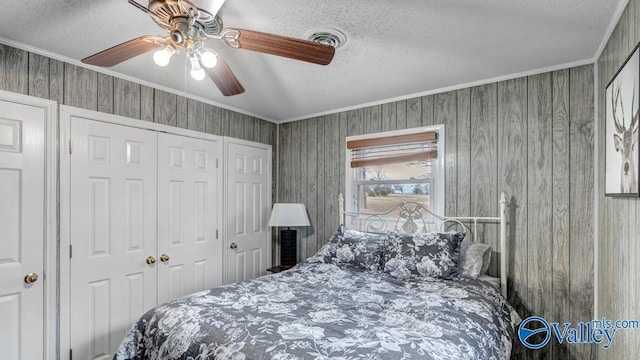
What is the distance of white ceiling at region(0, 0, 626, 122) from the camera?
67.9 inches

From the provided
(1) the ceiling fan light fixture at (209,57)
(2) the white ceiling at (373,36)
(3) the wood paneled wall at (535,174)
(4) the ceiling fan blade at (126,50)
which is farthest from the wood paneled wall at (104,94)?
(3) the wood paneled wall at (535,174)

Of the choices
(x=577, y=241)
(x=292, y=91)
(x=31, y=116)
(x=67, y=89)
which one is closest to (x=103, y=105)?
(x=67, y=89)

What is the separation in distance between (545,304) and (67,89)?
391 cm

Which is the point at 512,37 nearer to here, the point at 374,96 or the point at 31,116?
the point at 374,96

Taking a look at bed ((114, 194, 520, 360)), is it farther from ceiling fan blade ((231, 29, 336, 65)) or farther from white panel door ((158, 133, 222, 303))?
ceiling fan blade ((231, 29, 336, 65))

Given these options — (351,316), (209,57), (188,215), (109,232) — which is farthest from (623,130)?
(109,232)

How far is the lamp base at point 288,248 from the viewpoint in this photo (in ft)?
12.2

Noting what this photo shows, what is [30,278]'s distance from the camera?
84.9 inches

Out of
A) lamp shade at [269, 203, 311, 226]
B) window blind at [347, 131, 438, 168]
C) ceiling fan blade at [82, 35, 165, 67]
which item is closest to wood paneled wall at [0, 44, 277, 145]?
ceiling fan blade at [82, 35, 165, 67]

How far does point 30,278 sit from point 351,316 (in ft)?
6.90

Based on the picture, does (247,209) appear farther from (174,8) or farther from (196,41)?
(174,8)

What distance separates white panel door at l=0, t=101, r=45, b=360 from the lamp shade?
6.43ft

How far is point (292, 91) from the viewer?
308 centimetres

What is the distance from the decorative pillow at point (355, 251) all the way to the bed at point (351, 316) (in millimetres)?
22
